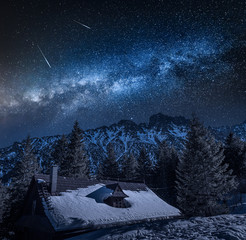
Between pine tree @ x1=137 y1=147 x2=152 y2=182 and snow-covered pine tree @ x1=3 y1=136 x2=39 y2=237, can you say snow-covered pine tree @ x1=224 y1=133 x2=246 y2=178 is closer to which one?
pine tree @ x1=137 y1=147 x2=152 y2=182

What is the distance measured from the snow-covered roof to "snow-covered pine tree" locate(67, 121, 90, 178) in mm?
11087

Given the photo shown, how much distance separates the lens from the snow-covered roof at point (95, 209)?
15008mm

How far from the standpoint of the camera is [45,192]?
56.4 feet

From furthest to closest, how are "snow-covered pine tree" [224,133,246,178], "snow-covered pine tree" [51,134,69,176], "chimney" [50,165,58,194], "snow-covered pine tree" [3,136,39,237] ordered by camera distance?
1. "snow-covered pine tree" [224,133,246,178]
2. "snow-covered pine tree" [51,134,69,176]
3. "snow-covered pine tree" [3,136,39,237]
4. "chimney" [50,165,58,194]

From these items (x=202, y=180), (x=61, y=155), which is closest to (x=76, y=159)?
(x=61, y=155)

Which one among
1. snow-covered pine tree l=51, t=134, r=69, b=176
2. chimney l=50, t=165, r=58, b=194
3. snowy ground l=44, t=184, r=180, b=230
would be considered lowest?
snowy ground l=44, t=184, r=180, b=230

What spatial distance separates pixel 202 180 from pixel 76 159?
21911 mm

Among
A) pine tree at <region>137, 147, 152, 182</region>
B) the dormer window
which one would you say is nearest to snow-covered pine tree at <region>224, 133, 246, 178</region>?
pine tree at <region>137, 147, 152, 182</region>

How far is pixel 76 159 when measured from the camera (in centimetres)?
3422

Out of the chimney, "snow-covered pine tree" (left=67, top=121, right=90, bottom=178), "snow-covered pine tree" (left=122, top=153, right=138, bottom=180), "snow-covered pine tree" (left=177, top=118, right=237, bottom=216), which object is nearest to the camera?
the chimney

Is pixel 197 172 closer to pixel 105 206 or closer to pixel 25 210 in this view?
pixel 105 206

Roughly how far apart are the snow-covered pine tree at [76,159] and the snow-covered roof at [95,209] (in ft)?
36.4

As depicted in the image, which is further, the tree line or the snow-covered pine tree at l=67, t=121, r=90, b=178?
the snow-covered pine tree at l=67, t=121, r=90, b=178

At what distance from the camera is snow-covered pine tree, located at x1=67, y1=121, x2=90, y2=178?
33.2m
